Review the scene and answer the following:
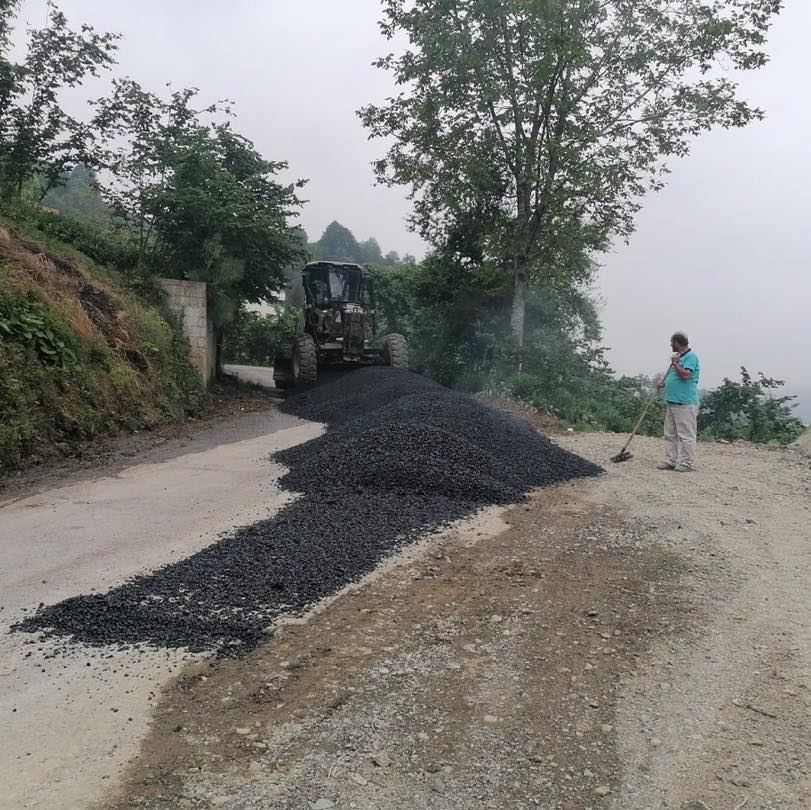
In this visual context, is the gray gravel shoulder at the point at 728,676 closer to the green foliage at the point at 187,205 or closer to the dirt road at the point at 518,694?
the dirt road at the point at 518,694

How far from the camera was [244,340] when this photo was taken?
25141 millimetres

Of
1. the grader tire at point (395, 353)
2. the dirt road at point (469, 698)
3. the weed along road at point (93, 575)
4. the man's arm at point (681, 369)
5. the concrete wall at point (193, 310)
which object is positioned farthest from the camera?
the grader tire at point (395, 353)

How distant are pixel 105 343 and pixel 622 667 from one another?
8131 millimetres

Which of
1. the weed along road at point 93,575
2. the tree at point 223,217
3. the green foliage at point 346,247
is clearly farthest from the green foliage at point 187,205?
the green foliage at point 346,247

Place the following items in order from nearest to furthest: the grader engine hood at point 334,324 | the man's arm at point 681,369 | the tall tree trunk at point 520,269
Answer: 1. the man's arm at point 681,369
2. the grader engine hood at point 334,324
3. the tall tree trunk at point 520,269

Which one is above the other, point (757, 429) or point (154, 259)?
point (154, 259)

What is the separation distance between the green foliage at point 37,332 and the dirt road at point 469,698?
163 inches

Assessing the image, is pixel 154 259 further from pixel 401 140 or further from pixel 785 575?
pixel 785 575

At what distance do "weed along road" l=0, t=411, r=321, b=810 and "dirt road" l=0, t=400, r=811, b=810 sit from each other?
0.02 metres

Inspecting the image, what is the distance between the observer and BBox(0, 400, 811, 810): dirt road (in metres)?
2.54

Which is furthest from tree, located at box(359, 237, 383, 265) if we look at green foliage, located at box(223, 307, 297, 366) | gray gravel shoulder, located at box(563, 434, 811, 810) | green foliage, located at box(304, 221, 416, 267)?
gray gravel shoulder, located at box(563, 434, 811, 810)

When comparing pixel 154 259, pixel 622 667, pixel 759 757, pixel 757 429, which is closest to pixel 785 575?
pixel 622 667

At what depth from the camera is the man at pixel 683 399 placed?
7.92 metres

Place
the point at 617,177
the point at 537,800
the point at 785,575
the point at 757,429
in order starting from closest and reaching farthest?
the point at 537,800
the point at 785,575
the point at 757,429
the point at 617,177
